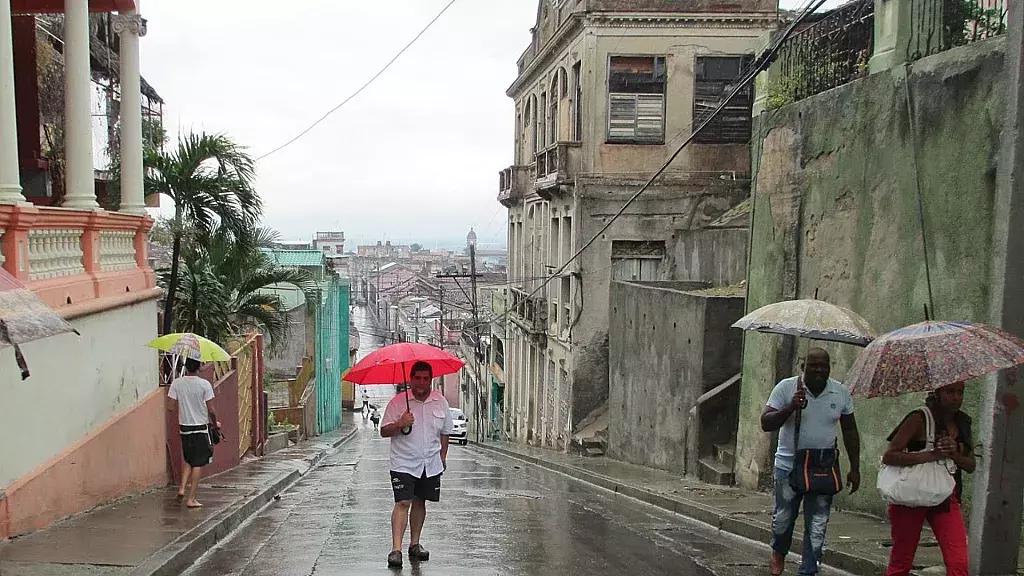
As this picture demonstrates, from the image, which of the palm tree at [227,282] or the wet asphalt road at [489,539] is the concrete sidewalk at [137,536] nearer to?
the wet asphalt road at [489,539]

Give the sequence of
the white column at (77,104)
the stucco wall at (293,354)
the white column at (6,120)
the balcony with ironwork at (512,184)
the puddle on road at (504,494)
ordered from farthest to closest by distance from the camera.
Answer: the stucco wall at (293,354) → the balcony with ironwork at (512,184) → the puddle on road at (504,494) → the white column at (77,104) → the white column at (6,120)

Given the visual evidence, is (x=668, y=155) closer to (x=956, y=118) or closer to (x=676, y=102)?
(x=676, y=102)

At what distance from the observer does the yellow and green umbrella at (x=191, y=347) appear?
10.1 meters

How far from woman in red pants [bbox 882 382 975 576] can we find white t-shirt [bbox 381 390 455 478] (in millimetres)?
3225

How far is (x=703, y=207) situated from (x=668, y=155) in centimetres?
152

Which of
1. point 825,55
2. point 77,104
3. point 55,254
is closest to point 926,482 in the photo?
point 825,55

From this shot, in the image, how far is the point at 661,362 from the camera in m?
16.0

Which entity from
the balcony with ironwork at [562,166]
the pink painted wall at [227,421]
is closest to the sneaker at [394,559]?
the pink painted wall at [227,421]

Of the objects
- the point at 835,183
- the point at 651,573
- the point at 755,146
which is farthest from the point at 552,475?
the point at 651,573

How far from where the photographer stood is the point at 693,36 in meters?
23.5

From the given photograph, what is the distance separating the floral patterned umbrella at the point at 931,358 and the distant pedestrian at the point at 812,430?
706 millimetres

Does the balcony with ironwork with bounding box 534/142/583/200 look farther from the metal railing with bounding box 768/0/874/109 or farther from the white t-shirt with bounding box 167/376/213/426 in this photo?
the white t-shirt with bounding box 167/376/213/426

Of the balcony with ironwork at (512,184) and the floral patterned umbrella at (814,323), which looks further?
the balcony with ironwork at (512,184)

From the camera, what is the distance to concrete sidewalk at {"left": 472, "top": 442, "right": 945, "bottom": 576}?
7371 mm
